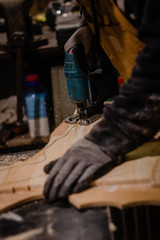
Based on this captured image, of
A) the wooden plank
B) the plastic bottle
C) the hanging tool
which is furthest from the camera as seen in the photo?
the plastic bottle

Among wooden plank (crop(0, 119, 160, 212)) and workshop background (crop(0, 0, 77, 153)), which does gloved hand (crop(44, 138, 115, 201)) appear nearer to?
wooden plank (crop(0, 119, 160, 212))

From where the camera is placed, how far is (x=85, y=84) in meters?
1.71

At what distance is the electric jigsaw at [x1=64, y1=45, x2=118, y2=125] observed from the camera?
1635 millimetres

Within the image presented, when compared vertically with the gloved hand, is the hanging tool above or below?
above

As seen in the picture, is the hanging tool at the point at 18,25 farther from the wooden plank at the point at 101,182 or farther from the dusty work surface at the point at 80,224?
the dusty work surface at the point at 80,224

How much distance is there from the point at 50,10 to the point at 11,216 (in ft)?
8.21

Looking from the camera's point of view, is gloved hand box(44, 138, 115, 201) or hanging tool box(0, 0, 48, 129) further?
hanging tool box(0, 0, 48, 129)

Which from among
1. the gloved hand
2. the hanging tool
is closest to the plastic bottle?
the hanging tool

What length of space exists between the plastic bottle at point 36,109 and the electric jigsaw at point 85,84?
3.80ft

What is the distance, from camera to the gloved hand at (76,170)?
1025mm

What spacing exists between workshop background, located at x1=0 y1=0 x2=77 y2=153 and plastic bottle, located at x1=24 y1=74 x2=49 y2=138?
0.4 inches

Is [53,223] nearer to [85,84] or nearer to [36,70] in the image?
[85,84]

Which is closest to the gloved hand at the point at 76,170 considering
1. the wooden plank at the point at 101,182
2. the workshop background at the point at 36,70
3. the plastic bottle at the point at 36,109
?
the wooden plank at the point at 101,182

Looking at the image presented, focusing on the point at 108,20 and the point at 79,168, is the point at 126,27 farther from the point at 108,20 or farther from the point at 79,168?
the point at 79,168
